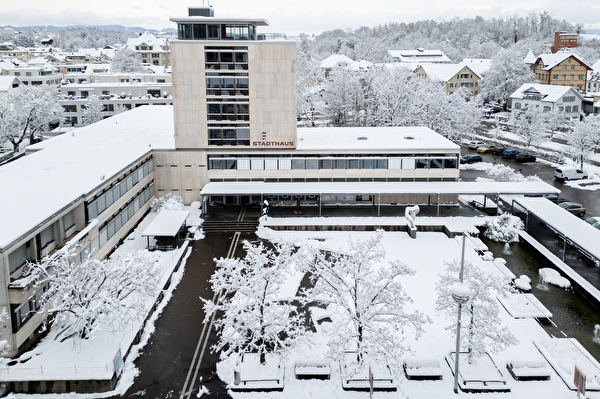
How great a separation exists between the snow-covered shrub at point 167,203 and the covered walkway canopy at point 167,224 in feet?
3.65

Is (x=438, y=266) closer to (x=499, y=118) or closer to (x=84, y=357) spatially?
(x=84, y=357)

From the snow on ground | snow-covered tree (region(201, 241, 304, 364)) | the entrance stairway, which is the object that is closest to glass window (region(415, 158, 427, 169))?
the entrance stairway

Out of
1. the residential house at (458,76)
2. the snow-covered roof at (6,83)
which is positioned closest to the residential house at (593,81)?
the residential house at (458,76)

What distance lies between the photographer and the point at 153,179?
49188mm

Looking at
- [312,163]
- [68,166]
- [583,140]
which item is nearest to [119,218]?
[68,166]

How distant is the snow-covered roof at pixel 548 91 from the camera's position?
293ft

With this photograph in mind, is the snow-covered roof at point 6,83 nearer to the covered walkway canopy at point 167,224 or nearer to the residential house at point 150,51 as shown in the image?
the covered walkway canopy at point 167,224

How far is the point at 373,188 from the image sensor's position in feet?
155

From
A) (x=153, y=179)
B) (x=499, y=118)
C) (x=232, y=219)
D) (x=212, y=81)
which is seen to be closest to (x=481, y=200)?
(x=232, y=219)

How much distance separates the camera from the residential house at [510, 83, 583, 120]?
8919 cm

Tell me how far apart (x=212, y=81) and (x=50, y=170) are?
53.1 feet

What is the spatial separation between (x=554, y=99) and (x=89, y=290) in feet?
280

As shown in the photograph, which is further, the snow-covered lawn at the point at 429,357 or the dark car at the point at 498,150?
the dark car at the point at 498,150

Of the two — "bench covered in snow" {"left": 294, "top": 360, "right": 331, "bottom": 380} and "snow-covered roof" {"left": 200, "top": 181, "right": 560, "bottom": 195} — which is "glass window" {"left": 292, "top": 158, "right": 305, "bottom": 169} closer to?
"snow-covered roof" {"left": 200, "top": 181, "right": 560, "bottom": 195}
